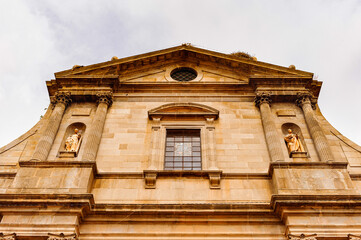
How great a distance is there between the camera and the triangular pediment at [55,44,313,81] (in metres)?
18.5

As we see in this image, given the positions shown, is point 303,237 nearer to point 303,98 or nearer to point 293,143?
point 293,143

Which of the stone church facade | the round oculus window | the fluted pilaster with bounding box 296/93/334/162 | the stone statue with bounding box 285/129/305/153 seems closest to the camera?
the stone church facade

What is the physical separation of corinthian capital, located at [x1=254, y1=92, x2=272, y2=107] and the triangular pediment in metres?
1.40

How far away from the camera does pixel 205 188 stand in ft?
44.5

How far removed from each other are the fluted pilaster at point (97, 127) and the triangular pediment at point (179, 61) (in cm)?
136

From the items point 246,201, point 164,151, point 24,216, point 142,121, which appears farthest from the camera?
point 142,121

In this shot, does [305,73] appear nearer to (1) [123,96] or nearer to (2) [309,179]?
(2) [309,179]

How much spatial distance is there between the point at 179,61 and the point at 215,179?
8.47 meters

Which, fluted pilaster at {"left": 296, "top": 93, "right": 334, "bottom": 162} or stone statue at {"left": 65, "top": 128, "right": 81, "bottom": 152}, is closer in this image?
fluted pilaster at {"left": 296, "top": 93, "right": 334, "bottom": 162}

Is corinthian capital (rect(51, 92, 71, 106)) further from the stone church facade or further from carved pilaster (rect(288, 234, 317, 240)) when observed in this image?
carved pilaster (rect(288, 234, 317, 240))

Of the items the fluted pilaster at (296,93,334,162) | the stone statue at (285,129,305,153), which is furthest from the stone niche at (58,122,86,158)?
the fluted pilaster at (296,93,334,162)

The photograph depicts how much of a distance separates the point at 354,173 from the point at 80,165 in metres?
10.1

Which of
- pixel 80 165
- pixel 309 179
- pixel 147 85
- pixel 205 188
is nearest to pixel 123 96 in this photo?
pixel 147 85

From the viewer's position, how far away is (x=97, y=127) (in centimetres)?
1577
